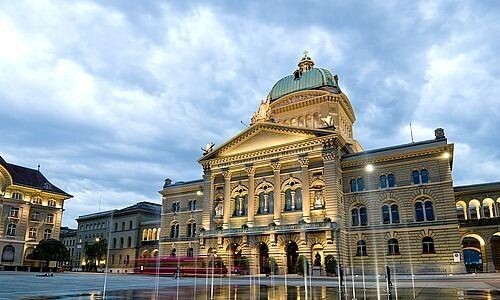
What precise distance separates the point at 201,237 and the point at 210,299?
40585 mm

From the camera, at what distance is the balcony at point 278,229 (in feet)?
142

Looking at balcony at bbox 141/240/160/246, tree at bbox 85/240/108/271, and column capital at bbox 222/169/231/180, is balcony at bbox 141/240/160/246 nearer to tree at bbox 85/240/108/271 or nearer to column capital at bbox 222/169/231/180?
tree at bbox 85/240/108/271

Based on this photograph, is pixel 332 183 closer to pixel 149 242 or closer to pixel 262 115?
pixel 262 115

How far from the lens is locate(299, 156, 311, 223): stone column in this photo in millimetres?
46281

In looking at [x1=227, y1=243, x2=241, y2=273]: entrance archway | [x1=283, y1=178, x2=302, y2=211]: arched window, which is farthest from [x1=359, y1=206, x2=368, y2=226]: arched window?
[x1=227, y1=243, x2=241, y2=273]: entrance archway

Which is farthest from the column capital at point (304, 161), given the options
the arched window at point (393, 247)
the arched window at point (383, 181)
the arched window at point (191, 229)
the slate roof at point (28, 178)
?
the slate roof at point (28, 178)

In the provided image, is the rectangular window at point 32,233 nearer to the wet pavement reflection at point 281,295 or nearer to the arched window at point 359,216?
the arched window at point 359,216

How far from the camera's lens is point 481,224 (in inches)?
1804

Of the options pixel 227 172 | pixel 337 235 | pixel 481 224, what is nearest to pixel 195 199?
pixel 227 172

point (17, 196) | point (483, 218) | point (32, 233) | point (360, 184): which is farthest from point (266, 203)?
point (17, 196)

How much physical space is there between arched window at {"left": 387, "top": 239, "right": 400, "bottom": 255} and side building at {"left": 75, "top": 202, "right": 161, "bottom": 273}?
43428 millimetres

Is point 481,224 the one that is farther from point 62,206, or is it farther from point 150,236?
point 62,206

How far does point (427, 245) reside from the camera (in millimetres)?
42031

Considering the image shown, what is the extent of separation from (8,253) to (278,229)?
153ft
